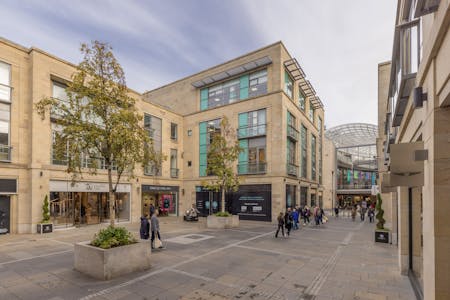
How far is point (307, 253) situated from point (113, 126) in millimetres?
9643

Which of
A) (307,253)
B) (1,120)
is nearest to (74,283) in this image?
(307,253)

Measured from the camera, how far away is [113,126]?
337 inches

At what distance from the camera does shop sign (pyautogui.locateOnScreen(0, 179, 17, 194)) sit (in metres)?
15.7

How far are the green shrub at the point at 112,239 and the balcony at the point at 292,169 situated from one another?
19.1 meters

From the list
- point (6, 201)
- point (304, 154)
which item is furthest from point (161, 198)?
point (304, 154)

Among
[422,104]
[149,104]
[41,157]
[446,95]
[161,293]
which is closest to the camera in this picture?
[446,95]

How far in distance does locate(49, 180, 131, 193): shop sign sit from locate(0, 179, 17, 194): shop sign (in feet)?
6.46

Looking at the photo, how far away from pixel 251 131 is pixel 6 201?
20.0 metres

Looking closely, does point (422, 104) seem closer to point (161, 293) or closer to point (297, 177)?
point (161, 293)

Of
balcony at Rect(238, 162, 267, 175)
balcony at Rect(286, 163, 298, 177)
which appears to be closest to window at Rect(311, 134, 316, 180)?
balcony at Rect(286, 163, 298, 177)

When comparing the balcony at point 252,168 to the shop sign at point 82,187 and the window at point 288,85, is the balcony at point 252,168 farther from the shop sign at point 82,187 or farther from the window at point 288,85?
the shop sign at point 82,187

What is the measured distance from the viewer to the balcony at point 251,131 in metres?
25.2

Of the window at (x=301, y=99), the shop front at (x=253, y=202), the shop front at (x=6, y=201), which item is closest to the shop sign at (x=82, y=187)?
the shop front at (x=6, y=201)

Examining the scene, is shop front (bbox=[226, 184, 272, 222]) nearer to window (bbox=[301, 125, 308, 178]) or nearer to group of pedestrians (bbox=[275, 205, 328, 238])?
group of pedestrians (bbox=[275, 205, 328, 238])
